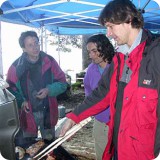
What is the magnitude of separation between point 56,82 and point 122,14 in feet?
6.26

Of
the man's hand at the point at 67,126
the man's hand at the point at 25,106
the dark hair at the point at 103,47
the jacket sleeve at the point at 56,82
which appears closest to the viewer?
the man's hand at the point at 67,126

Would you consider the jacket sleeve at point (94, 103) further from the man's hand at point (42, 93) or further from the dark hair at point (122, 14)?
the man's hand at point (42, 93)

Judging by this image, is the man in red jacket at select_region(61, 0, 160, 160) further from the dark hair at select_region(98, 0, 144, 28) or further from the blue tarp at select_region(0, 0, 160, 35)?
the blue tarp at select_region(0, 0, 160, 35)

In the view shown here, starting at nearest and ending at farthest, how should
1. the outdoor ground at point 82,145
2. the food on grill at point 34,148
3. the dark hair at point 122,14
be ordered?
1. the dark hair at point 122,14
2. the food on grill at point 34,148
3. the outdoor ground at point 82,145

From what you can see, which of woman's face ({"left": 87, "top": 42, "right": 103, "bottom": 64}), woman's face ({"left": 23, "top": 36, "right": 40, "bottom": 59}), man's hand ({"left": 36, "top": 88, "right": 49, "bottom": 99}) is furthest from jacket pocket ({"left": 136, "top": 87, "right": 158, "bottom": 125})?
woman's face ({"left": 23, "top": 36, "right": 40, "bottom": 59})

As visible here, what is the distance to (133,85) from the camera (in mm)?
1618

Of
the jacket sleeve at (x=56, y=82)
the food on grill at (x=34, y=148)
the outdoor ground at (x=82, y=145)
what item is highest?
the jacket sleeve at (x=56, y=82)

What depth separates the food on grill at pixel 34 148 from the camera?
235 centimetres

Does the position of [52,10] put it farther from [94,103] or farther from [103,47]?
[94,103]

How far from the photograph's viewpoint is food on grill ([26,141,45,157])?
7.72 ft

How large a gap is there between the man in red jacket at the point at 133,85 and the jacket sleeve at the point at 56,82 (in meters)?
1.51

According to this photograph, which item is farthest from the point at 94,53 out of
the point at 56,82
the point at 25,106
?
the point at 25,106

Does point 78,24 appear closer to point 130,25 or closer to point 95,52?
point 95,52

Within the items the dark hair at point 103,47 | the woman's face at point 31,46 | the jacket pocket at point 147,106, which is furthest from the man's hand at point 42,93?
the jacket pocket at point 147,106
